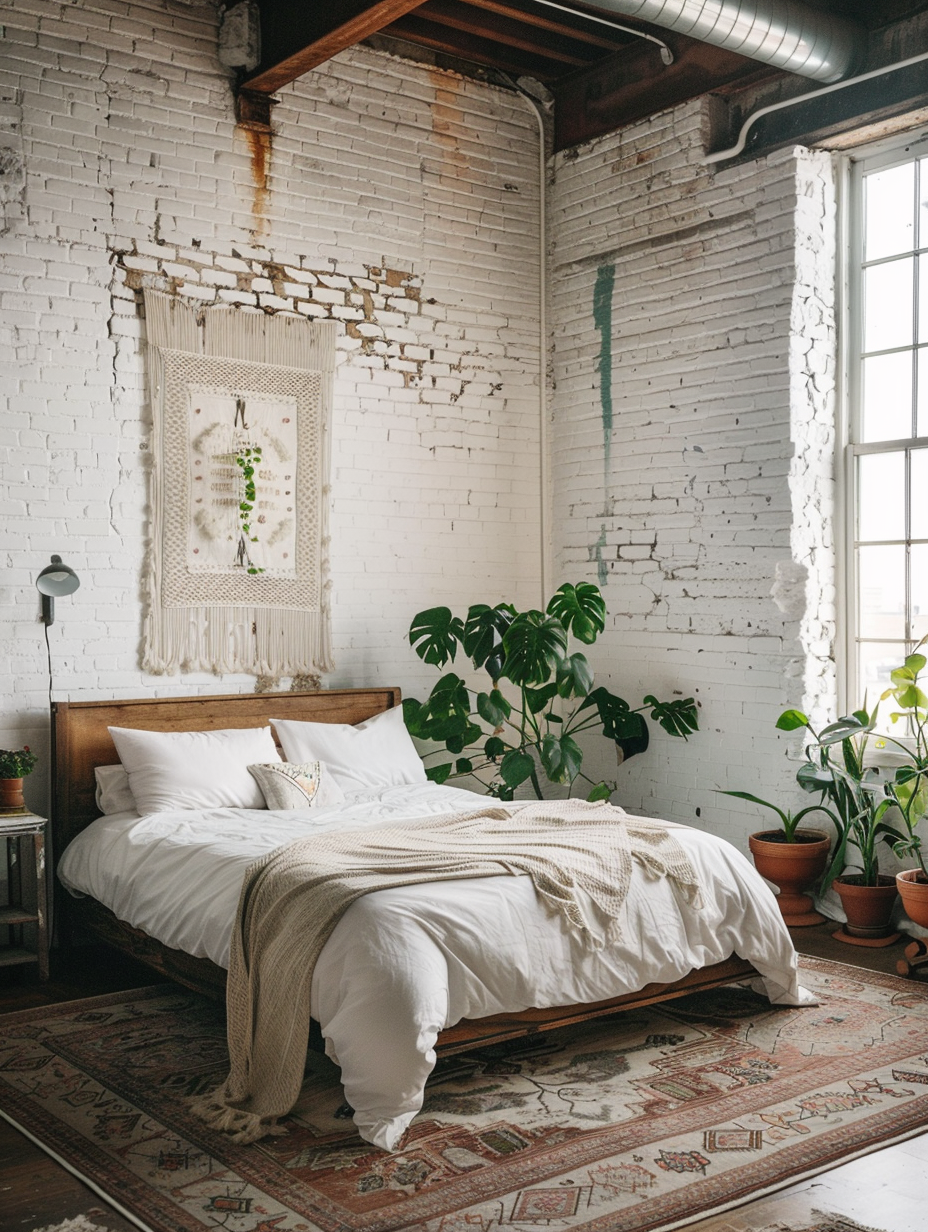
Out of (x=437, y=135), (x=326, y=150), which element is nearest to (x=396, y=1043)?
(x=326, y=150)


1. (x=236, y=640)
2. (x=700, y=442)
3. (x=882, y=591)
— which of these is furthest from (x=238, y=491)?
(x=882, y=591)

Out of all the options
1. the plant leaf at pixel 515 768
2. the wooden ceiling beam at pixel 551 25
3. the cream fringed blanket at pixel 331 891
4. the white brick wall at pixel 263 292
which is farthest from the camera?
the wooden ceiling beam at pixel 551 25

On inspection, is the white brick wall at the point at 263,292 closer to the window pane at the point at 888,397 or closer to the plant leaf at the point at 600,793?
the plant leaf at the point at 600,793

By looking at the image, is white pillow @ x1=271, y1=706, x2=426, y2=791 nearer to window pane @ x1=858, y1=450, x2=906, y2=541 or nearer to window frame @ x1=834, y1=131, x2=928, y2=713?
window frame @ x1=834, y1=131, x2=928, y2=713

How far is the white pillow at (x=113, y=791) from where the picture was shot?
500 centimetres

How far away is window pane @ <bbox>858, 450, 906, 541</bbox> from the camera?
18.0ft

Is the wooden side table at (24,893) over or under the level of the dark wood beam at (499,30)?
under

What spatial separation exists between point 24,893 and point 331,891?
2.13 metres

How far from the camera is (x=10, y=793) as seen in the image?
4770mm

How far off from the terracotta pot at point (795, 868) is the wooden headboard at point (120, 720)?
2046 millimetres

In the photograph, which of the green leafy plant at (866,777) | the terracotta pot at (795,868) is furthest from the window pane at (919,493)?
the terracotta pot at (795,868)

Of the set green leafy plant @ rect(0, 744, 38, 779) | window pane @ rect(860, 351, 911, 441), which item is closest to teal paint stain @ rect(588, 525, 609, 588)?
window pane @ rect(860, 351, 911, 441)

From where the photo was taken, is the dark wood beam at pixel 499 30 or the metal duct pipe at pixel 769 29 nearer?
the metal duct pipe at pixel 769 29

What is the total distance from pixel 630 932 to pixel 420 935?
82 cm
